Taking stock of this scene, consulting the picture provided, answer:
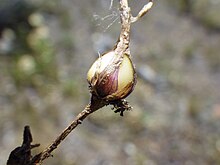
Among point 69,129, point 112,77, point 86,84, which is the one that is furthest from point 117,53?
point 86,84

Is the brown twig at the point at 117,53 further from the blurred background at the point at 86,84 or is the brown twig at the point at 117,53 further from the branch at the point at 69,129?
the blurred background at the point at 86,84

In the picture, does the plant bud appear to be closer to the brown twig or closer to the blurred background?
the brown twig

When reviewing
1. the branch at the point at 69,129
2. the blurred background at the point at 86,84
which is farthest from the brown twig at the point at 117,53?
the blurred background at the point at 86,84

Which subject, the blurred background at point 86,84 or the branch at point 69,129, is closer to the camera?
the branch at point 69,129

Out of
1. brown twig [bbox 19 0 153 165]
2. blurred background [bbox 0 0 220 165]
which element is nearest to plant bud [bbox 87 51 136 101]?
brown twig [bbox 19 0 153 165]

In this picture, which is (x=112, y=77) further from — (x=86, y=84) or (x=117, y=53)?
(x=86, y=84)
